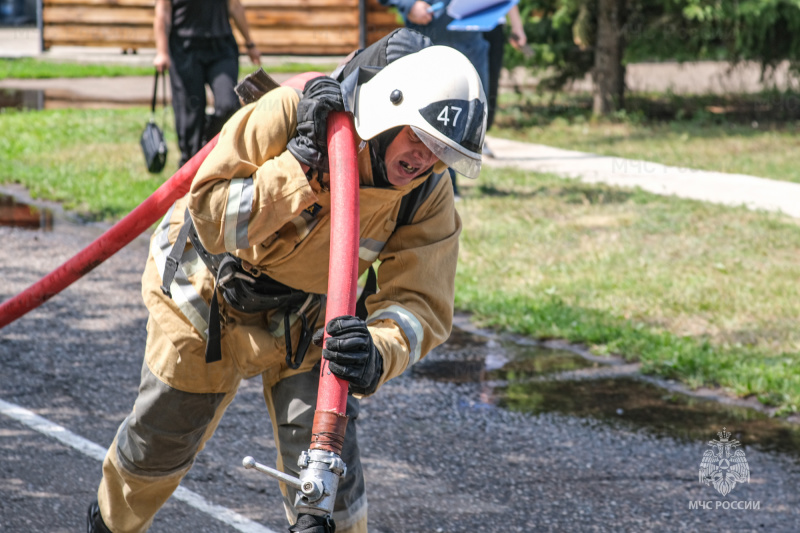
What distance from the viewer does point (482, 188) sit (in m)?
8.82

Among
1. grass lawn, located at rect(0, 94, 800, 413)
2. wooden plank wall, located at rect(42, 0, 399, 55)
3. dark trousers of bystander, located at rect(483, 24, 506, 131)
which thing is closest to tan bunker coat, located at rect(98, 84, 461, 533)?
grass lawn, located at rect(0, 94, 800, 413)

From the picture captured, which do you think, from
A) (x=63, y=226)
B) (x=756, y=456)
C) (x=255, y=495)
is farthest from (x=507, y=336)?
(x=63, y=226)

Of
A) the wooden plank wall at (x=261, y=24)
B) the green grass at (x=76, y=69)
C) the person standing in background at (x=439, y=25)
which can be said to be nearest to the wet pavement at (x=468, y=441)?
the person standing in background at (x=439, y=25)

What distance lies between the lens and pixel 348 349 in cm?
225

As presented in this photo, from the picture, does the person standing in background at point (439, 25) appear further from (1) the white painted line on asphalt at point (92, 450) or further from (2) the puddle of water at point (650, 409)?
(1) the white painted line on asphalt at point (92, 450)

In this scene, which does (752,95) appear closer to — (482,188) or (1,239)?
(482,188)

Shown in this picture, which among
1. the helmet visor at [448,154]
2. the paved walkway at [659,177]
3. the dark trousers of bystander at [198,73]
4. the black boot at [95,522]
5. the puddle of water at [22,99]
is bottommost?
the black boot at [95,522]

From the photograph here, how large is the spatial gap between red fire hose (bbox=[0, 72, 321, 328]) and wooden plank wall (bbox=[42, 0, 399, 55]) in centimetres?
1536

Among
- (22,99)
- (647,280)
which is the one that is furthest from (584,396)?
(22,99)

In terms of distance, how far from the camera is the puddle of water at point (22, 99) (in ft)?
42.4

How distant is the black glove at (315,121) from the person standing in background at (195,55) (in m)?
4.99

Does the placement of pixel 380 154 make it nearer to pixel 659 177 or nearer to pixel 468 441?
pixel 468 441

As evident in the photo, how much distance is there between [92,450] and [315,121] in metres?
2.14

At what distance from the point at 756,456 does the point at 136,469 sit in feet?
8.61
